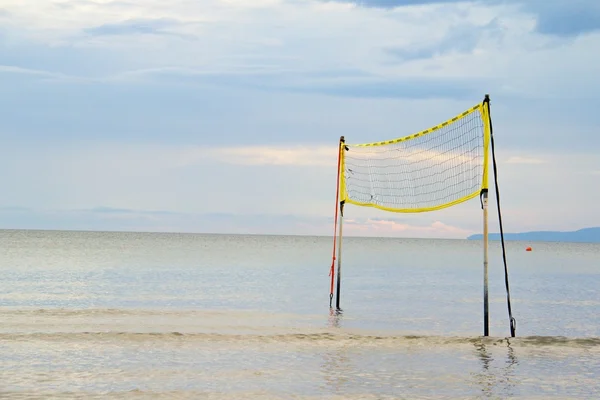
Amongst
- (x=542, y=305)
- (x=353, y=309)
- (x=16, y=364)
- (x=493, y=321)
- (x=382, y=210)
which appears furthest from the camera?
(x=542, y=305)

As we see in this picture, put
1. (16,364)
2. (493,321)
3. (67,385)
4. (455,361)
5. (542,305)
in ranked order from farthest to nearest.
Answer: (542,305) → (493,321) → (455,361) → (16,364) → (67,385)

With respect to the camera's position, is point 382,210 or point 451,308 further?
point 451,308

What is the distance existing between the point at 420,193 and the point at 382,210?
4.77ft

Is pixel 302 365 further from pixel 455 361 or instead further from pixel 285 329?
pixel 285 329

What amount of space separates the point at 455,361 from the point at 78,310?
39.7ft

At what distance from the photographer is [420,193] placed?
18922 mm

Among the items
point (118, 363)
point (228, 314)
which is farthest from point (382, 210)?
point (118, 363)

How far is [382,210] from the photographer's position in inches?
789

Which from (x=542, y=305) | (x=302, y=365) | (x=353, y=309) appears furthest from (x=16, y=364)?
(x=542, y=305)

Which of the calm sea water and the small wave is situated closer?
the calm sea water

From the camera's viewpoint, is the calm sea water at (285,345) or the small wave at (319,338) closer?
the calm sea water at (285,345)

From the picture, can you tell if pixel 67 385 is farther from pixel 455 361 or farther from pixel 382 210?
pixel 382 210

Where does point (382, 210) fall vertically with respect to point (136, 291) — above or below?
above

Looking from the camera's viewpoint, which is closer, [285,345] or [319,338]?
[285,345]
